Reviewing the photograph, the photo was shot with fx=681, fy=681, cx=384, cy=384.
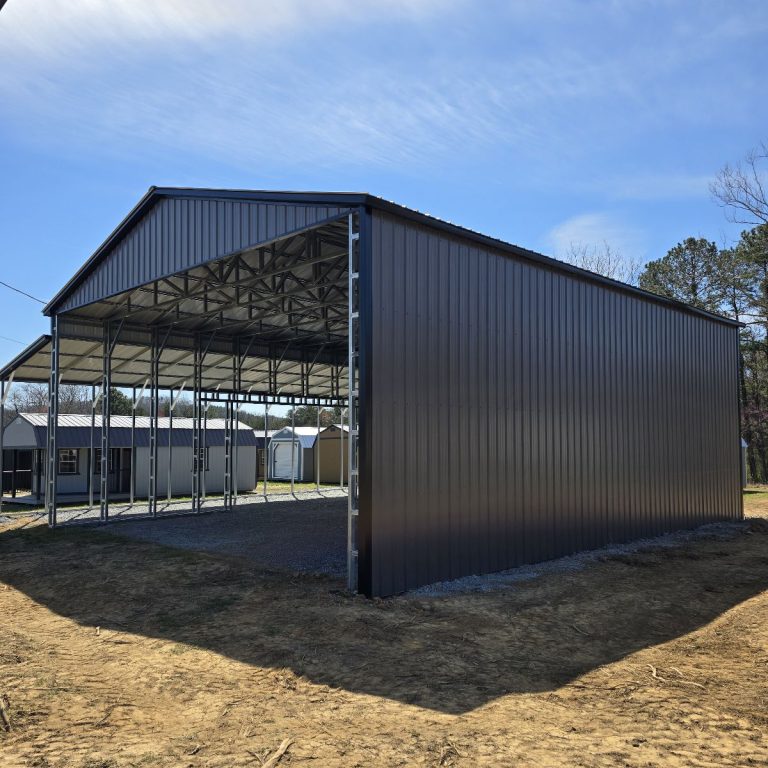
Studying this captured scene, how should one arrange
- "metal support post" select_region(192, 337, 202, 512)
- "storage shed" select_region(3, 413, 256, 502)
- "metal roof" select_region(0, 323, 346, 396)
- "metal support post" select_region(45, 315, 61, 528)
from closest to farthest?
"metal support post" select_region(45, 315, 61, 528), "metal roof" select_region(0, 323, 346, 396), "metal support post" select_region(192, 337, 202, 512), "storage shed" select_region(3, 413, 256, 502)

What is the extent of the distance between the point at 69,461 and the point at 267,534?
12.3 m

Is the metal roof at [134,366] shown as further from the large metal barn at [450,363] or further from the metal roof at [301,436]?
the metal roof at [301,436]

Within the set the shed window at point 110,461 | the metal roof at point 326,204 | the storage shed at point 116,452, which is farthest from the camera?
the shed window at point 110,461

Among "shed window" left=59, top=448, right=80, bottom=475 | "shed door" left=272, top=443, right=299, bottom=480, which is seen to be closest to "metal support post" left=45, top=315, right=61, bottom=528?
"shed window" left=59, top=448, right=80, bottom=475

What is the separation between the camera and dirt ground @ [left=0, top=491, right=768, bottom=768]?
15.1 feet

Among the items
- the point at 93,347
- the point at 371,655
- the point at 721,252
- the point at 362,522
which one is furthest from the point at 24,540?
the point at 721,252

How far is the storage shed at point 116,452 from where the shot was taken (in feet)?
74.9

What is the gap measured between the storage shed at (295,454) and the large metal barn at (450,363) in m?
15.5

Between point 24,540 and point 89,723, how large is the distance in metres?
10.8

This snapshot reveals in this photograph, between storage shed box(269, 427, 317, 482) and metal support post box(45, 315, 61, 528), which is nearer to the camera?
metal support post box(45, 315, 61, 528)

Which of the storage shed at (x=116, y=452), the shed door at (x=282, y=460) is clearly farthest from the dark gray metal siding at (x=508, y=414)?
the shed door at (x=282, y=460)

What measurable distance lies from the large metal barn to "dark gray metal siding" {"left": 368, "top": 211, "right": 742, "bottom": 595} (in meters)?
0.04

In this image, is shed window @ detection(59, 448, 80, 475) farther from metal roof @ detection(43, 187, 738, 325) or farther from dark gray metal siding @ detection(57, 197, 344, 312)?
dark gray metal siding @ detection(57, 197, 344, 312)

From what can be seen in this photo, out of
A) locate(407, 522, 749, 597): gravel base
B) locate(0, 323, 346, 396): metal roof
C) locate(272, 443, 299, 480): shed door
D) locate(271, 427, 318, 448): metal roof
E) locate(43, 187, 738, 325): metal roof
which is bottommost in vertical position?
locate(407, 522, 749, 597): gravel base
